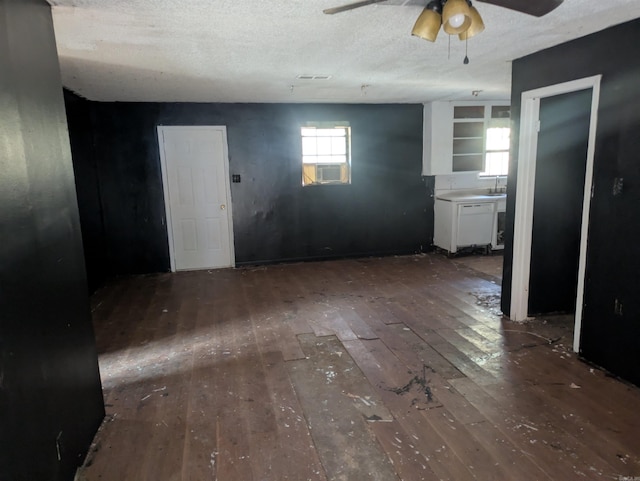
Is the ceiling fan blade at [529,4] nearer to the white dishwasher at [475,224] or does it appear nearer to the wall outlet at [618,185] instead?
the wall outlet at [618,185]

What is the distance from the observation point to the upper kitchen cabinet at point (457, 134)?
6.30 m

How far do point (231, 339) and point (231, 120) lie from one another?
3.37 meters

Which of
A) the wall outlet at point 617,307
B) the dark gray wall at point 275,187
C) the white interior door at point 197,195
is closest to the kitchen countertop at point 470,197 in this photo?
the dark gray wall at point 275,187

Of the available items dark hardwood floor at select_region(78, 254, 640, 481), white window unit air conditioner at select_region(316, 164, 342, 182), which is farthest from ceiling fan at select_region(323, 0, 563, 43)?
white window unit air conditioner at select_region(316, 164, 342, 182)

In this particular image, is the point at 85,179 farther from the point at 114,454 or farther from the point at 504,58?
the point at 504,58

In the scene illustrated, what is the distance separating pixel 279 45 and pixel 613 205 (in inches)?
99.1

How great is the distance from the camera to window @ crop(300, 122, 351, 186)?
6.16 meters

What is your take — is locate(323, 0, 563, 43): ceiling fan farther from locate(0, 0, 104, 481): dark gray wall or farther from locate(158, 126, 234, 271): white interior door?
locate(158, 126, 234, 271): white interior door

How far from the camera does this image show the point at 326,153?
631 cm

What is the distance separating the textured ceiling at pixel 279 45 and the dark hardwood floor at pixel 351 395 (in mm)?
2283

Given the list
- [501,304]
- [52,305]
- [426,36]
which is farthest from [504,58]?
[52,305]

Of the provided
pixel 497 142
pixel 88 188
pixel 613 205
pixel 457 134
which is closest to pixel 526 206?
pixel 613 205

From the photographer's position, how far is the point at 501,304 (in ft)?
13.4

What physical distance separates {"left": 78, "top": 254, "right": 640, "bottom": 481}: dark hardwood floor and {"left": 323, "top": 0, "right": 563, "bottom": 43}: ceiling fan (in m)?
2.08
